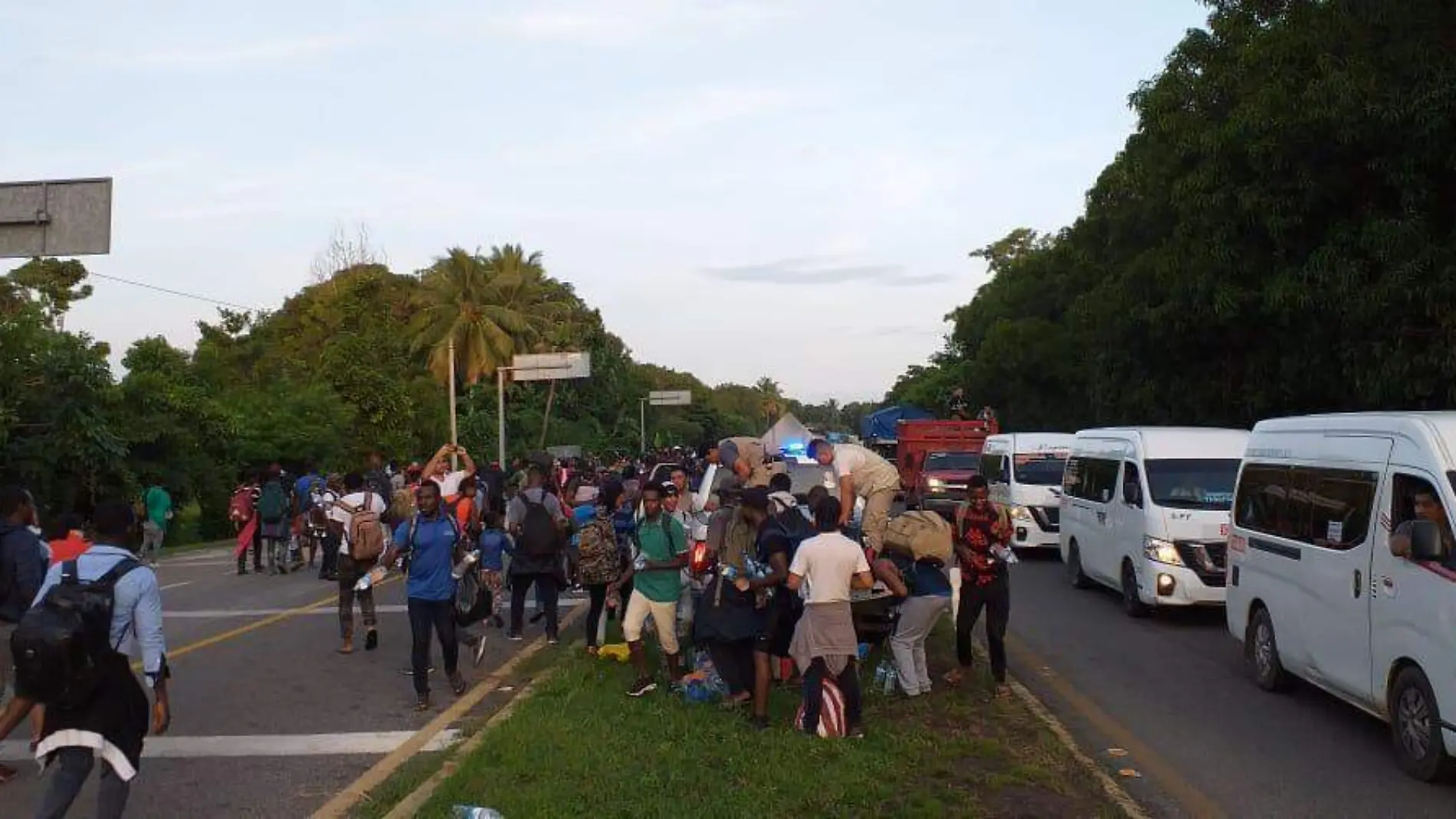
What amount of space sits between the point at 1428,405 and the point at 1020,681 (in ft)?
37.5

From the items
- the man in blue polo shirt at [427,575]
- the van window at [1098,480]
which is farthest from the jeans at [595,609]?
the van window at [1098,480]

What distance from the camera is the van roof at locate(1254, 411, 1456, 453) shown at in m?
7.77

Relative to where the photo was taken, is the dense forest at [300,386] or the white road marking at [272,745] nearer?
the white road marking at [272,745]

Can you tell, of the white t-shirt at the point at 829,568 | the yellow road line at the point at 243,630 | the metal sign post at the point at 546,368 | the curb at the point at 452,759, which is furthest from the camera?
the metal sign post at the point at 546,368

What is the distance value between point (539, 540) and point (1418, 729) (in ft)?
24.8

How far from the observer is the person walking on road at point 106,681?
5.52m

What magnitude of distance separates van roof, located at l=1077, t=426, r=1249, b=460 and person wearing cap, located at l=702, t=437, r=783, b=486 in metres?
4.47

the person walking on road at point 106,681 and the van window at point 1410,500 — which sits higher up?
the van window at point 1410,500

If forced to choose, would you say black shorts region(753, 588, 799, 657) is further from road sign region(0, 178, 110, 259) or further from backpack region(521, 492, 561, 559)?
road sign region(0, 178, 110, 259)

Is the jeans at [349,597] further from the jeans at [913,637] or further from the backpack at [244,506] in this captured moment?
the backpack at [244,506]

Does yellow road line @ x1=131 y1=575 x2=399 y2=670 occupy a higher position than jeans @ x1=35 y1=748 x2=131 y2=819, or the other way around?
jeans @ x1=35 y1=748 x2=131 y2=819

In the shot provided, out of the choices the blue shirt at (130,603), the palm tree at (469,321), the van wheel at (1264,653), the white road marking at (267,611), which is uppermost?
the palm tree at (469,321)

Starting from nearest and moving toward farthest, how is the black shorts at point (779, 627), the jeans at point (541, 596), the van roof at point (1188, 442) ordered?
the black shorts at point (779, 627) < the jeans at point (541, 596) < the van roof at point (1188, 442)

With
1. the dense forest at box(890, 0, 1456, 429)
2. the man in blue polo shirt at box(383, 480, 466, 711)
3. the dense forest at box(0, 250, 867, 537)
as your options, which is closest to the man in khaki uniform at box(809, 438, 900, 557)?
the man in blue polo shirt at box(383, 480, 466, 711)
